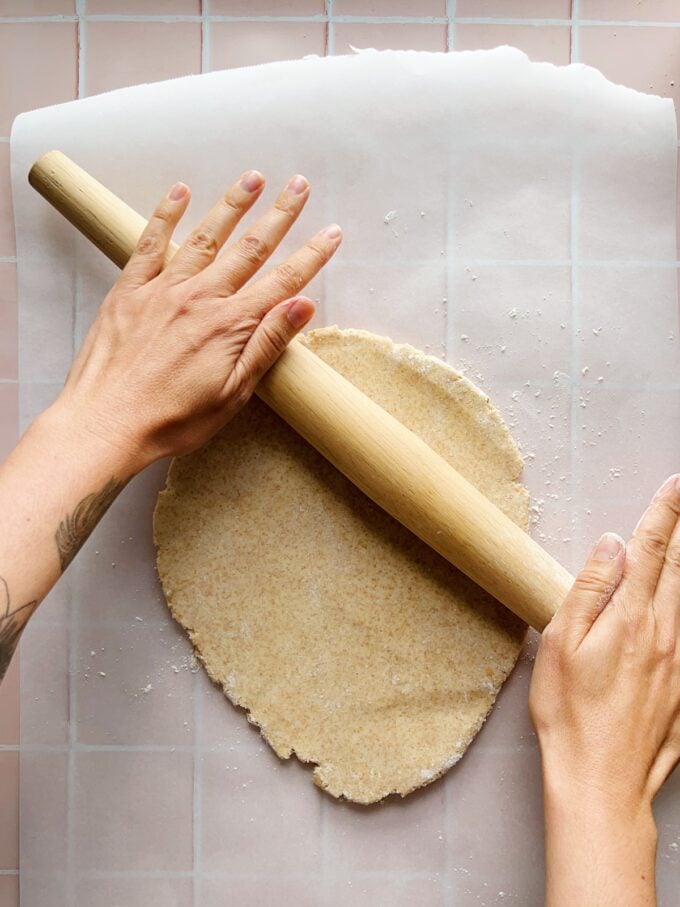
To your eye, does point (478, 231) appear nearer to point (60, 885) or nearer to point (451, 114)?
point (451, 114)

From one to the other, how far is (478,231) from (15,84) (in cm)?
81

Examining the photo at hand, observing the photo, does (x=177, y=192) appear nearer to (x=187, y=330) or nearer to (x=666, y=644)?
(x=187, y=330)

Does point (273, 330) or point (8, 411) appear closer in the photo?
point (273, 330)

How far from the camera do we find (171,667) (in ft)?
4.41

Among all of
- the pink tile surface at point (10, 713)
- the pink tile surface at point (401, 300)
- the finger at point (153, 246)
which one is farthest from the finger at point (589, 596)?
the pink tile surface at point (10, 713)

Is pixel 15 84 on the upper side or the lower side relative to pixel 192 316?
upper

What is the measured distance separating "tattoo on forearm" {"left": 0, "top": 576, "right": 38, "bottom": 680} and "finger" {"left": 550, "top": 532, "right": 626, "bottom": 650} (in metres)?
0.73

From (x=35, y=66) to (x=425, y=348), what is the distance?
2.65 ft

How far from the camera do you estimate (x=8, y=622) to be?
111cm

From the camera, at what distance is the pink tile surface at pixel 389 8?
138cm

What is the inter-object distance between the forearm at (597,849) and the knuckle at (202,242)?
0.90 metres

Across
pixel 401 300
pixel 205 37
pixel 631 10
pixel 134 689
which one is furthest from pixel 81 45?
pixel 134 689

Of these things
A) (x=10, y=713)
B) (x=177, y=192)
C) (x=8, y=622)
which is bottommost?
(x=10, y=713)

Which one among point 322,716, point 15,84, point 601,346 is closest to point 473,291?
point 601,346
